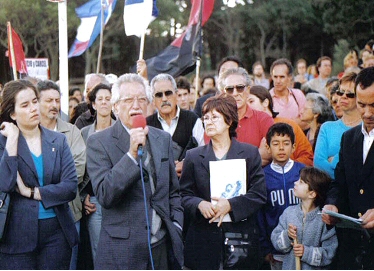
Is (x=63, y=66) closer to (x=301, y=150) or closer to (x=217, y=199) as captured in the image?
(x=301, y=150)

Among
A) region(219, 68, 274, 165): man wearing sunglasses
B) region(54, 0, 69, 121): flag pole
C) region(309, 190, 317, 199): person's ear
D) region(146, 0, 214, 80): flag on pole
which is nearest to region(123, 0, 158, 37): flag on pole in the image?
region(146, 0, 214, 80): flag on pole

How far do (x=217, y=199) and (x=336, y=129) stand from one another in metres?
1.55

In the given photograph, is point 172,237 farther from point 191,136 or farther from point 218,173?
point 191,136

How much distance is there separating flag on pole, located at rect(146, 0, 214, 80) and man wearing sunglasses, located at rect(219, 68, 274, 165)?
2698mm

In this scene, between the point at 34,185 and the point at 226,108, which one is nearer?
the point at 34,185

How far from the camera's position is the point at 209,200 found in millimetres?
5324

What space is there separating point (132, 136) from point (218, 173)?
135 cm

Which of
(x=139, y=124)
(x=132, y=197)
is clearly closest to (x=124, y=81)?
(x=139, y=124)

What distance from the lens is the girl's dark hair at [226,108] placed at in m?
5.35

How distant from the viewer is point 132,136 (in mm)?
4082

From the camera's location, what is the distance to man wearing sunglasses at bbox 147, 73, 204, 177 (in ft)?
21.3

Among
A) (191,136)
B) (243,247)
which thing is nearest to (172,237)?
(243,247)

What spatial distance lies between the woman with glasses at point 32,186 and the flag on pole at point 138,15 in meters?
3.63

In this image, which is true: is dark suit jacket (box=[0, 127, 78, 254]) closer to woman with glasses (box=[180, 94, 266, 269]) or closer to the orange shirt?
woman with glasses (box=[180, 94, 266, 269])
